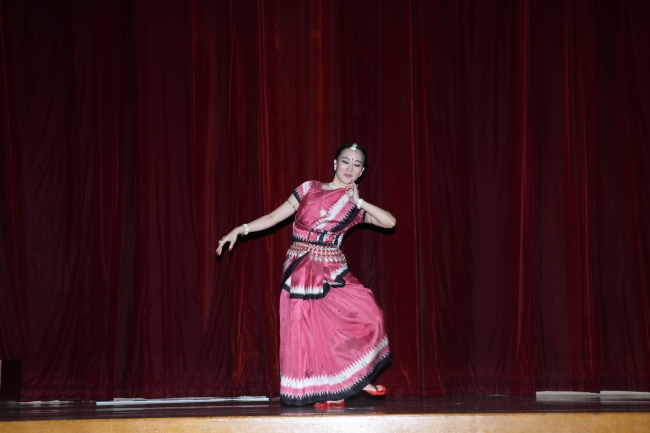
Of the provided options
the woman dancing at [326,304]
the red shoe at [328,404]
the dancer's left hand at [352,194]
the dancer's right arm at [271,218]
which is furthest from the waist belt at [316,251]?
the red shoe at [328,404]

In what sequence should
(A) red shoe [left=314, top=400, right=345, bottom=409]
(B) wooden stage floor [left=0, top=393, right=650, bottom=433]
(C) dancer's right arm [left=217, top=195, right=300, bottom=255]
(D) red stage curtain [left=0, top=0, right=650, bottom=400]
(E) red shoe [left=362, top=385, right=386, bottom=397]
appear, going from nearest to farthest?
(B) wooden stage floor [left=0, top=393, right=650, bottom=433] → (A) red shoe [left=314, top=400, right=345, bottom=409] → (C) dancer's right arm [left=217, top=195, right=300, bottom=255] → (E) red shoe [left=362, top=385, right=386, bottom=397] → (D) red stage curtain [left=0, top=0, right=650, bottom=400]

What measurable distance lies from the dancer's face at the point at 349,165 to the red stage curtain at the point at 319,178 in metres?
0.66

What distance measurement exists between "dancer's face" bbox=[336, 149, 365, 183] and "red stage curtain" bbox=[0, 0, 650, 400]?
66 centimetres

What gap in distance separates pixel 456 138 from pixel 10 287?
105 inches

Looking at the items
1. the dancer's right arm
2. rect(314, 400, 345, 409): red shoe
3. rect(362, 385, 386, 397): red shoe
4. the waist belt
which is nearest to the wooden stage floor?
rect(314, 400, 345, 409): red shoe

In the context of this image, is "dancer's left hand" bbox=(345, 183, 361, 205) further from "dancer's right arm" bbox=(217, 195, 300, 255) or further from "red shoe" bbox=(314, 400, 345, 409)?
"red shoe" bbox=(314, 400, 345, 409)

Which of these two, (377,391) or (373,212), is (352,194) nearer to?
(373,212)

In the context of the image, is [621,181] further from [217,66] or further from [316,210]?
[217,66]

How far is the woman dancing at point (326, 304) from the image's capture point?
3.21 m

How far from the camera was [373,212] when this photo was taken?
10.7 feet

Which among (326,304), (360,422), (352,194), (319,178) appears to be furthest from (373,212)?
(360,422)

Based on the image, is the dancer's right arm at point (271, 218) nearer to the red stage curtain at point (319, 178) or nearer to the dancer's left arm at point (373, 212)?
the dancer's left arm at point (373, 212)

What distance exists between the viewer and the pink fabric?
10.5ft

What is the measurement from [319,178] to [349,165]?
70cm
